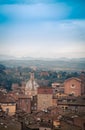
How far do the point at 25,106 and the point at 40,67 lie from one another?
24.9 ft

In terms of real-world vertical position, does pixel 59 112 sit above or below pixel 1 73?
below

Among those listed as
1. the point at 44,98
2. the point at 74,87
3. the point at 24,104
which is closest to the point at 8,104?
the point at 24,104

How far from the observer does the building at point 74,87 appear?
37.6ft

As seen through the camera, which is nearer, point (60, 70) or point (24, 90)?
point (24, 90)

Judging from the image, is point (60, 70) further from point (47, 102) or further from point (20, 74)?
point (47, 102)

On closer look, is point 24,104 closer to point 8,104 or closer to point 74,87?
point 8,104

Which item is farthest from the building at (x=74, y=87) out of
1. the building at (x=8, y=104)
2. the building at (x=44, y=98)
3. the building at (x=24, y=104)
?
the building at (x=8, y=104)

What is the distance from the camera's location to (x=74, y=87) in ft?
38.3

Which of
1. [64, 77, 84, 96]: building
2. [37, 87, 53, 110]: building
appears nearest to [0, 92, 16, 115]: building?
[37, 87, 53, 110]: building

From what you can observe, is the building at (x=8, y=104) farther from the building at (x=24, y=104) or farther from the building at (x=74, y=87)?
the building at (x=74, y=87)

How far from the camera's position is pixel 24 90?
41.5 ft

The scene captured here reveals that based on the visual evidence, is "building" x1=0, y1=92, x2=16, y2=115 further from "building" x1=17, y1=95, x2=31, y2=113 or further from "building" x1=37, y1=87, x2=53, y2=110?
"building" x1=37, y1=87, x2=53, y2=110

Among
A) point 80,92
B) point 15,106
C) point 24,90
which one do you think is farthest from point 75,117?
point 24,90

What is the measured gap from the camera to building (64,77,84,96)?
11.5 metres
